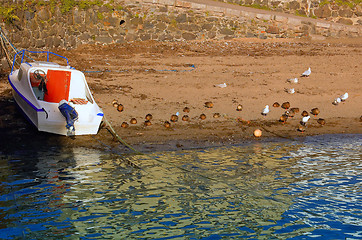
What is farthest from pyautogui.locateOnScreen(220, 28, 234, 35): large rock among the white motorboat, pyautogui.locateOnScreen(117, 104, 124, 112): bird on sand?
the white motorboat

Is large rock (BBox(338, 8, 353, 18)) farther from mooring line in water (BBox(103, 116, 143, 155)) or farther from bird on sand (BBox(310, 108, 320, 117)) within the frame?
mooring line in water (BBox(103, 116, 143, 155))

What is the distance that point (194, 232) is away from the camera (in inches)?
282

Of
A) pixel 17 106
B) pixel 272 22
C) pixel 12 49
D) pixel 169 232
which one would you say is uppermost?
pixel 272 22

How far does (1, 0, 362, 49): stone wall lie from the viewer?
56.2ft

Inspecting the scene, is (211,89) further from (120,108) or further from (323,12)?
(323,12)

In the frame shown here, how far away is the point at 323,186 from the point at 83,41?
39.8 ft

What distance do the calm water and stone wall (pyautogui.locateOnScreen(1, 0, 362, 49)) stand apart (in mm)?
7789

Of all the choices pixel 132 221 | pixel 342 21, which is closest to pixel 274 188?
pixel 132 221

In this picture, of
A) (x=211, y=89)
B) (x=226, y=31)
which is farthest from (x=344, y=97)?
(x=226, y=31)

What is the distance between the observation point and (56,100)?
11.6 metres

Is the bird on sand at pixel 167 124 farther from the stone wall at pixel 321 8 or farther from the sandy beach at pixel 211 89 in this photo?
the stone wall at pixel 321 8

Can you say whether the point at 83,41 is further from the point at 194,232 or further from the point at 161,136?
the point at 194,232

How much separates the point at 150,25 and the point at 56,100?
8733 millimetres

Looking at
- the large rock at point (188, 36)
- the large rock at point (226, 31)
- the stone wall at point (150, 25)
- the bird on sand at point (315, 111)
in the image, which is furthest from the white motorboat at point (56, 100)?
the large rock at point (226, 31)
